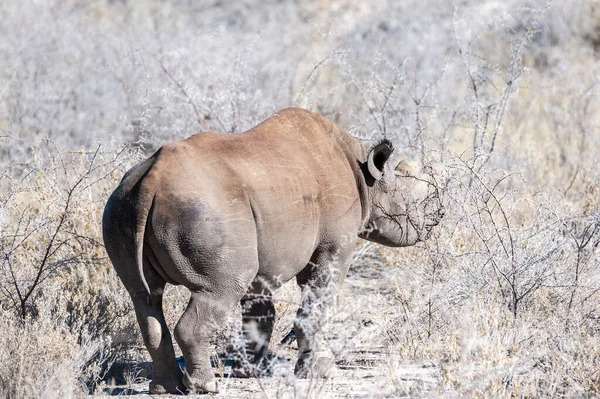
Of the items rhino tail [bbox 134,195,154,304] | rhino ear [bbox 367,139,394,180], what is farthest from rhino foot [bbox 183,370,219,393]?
rhino ear [bbox 367,139,394,180]

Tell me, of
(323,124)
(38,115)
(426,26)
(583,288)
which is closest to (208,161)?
(323,124)

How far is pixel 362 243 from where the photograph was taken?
9898 millimetres

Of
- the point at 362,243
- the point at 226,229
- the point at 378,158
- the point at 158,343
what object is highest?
the point at 378,158

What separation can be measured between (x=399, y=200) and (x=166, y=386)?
95.6 inches

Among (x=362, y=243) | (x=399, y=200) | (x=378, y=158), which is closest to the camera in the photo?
(x=378, y=158)

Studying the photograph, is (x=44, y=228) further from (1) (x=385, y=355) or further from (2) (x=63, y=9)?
(2) (x=63, y=9)

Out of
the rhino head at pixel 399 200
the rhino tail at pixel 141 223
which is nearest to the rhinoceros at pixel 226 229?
the rhino tail at pixel 141 223

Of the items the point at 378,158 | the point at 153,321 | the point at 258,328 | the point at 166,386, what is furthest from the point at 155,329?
the point at 378,158

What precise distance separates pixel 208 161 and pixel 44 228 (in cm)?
255

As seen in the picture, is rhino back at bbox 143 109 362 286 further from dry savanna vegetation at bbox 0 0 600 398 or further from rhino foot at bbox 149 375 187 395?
rhino foot at bbox 149 375 187 395

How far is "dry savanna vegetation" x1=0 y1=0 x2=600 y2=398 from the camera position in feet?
19.8

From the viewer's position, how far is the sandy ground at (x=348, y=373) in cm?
561

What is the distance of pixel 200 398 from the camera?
230 inches

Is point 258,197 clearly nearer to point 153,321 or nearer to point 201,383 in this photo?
point 153,321
